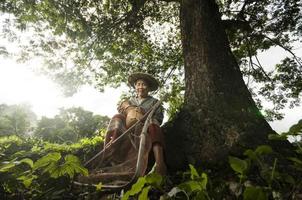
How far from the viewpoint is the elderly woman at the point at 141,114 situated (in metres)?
3.95

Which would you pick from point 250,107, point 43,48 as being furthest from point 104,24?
point 250,107

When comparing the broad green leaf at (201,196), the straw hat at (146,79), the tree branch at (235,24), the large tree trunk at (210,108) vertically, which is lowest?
the broad green leaf at (201,196)

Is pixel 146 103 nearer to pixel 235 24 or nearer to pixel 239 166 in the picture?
pixel 239 166

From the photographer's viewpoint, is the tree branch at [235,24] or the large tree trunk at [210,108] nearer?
the large tree trunk at [210,108]

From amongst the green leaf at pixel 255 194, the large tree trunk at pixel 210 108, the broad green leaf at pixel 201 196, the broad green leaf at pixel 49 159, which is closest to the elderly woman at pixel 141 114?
the large tree trunk at pixel 210 108

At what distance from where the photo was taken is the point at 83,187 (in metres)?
3.38

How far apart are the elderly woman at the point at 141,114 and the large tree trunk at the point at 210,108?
314mm

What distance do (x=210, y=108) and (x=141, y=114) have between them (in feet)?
4.22

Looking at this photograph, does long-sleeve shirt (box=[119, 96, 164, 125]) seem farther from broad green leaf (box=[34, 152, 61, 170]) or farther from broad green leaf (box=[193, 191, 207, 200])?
broad green leaf (box=[193, 191, 207, 200])

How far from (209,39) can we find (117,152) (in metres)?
2.65

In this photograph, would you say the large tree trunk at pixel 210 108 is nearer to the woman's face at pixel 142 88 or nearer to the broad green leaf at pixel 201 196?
the woman's face at pixel 142 88

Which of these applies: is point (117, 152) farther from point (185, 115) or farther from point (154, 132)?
point (185, 115)

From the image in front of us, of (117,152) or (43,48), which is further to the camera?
(43,48)

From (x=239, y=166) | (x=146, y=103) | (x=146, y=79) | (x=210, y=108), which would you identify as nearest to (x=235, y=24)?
(x=146, y=79)
